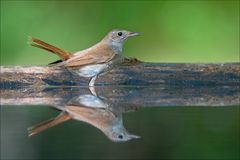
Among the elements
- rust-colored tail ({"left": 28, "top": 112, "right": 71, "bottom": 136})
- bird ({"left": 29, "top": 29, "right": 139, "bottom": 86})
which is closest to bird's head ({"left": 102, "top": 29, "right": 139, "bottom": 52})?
bird ({"left": 29, "top": 29, "right": 139, "bottom": 86})

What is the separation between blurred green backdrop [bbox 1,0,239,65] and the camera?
9258 mm

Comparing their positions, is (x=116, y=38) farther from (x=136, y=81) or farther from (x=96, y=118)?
(x=96, y=118)

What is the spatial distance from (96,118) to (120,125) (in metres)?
0.22

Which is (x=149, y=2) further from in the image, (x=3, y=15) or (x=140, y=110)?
(x=140, y=110)

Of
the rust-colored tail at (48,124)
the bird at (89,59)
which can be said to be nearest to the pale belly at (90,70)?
the bird at (89,59)

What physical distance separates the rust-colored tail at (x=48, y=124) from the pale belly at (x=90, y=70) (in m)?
1.67

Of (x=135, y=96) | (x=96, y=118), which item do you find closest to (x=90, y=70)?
(x=135, y=96)

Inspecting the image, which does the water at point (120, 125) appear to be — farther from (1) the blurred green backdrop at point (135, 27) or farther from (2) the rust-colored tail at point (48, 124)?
(1) the blurred green backdrop at point (135, 27)

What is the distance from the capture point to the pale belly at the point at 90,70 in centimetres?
595

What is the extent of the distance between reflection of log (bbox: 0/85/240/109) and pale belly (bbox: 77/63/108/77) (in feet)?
0.47

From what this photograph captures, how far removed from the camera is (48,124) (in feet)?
13.3

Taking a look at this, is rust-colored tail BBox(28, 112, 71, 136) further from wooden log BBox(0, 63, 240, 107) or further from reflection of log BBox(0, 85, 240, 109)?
wooden log BBox(0, 63, 240, 107)

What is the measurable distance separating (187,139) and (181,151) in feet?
1.01

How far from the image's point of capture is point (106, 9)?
9719 millimetres
